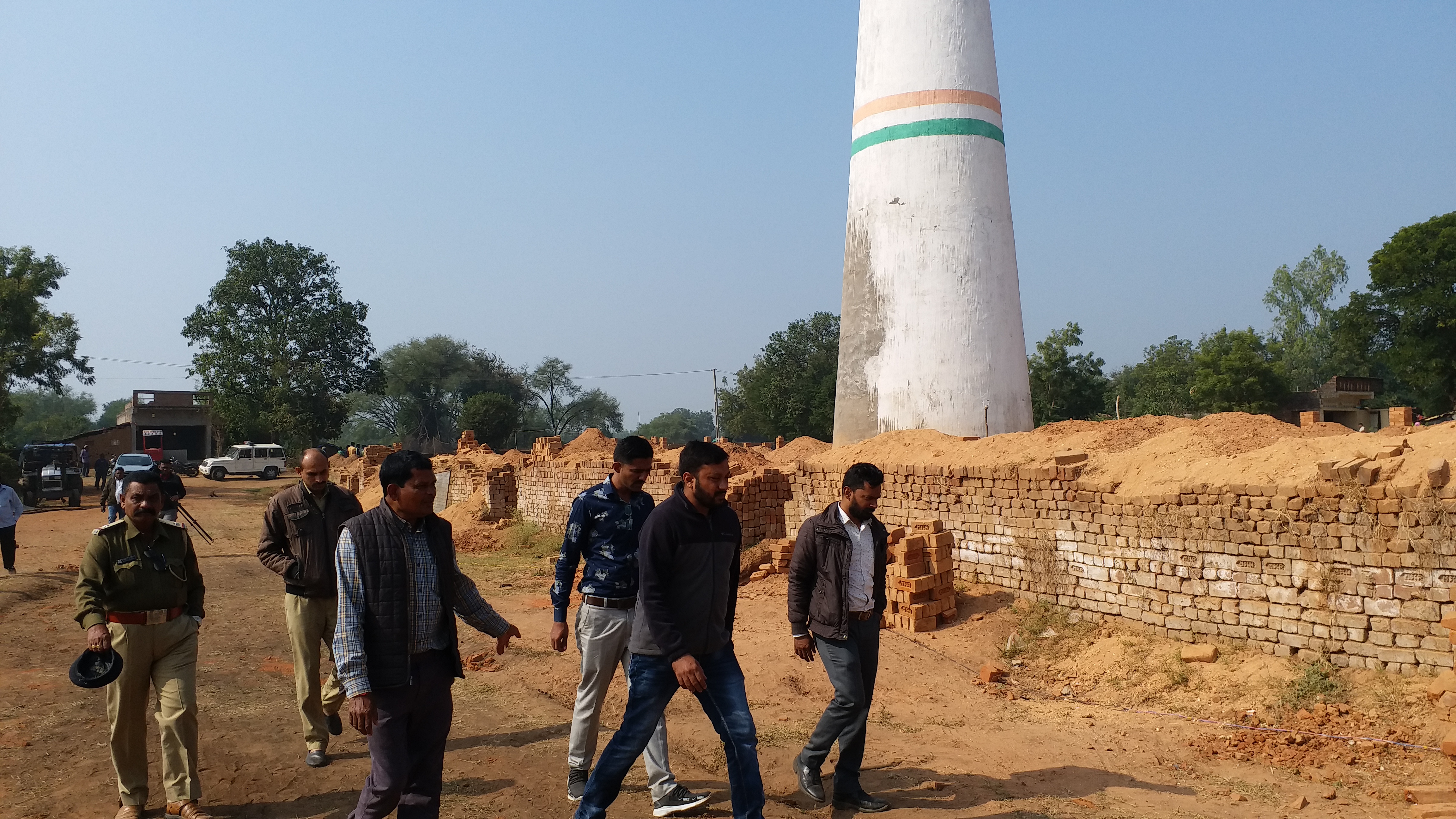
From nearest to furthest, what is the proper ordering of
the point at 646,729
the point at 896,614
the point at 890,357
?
the point at 646,729, the point at 896,614, the point at 890,357

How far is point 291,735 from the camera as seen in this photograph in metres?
5.54

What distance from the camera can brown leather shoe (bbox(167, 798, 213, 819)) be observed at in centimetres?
410

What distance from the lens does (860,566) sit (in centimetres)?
438

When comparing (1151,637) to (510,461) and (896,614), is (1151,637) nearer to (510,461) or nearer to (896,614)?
A: (896,614)

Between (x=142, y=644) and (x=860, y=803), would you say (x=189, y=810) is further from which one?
(x=860, y=803)

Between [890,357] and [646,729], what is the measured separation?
33.2 feet

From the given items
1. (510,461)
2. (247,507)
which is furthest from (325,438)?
(510,461)

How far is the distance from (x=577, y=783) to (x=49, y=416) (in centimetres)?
11830

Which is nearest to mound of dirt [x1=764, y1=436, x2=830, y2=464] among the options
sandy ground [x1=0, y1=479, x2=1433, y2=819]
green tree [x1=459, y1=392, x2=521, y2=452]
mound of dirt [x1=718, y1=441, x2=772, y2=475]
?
mound of dirt [x1=718, y1=441, x2=772, y2=475]

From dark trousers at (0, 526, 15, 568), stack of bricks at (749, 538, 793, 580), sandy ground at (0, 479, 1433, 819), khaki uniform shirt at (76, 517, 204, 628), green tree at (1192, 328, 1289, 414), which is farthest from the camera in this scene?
green tree at (1192, 328, 1289, 414)

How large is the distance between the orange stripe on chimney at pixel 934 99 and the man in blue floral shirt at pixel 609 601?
32.8 ft

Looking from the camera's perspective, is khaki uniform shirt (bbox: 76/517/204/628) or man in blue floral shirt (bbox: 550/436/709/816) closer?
khaki uniform shirt (bbox: 76/517/204/628)

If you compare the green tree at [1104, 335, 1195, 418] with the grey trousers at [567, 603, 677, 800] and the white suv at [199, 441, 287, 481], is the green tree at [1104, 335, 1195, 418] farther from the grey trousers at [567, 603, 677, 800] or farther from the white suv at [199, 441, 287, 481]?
the white suv at [199, 441, 287, 481]

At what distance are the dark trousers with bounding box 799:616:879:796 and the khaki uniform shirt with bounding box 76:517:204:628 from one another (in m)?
3.06
